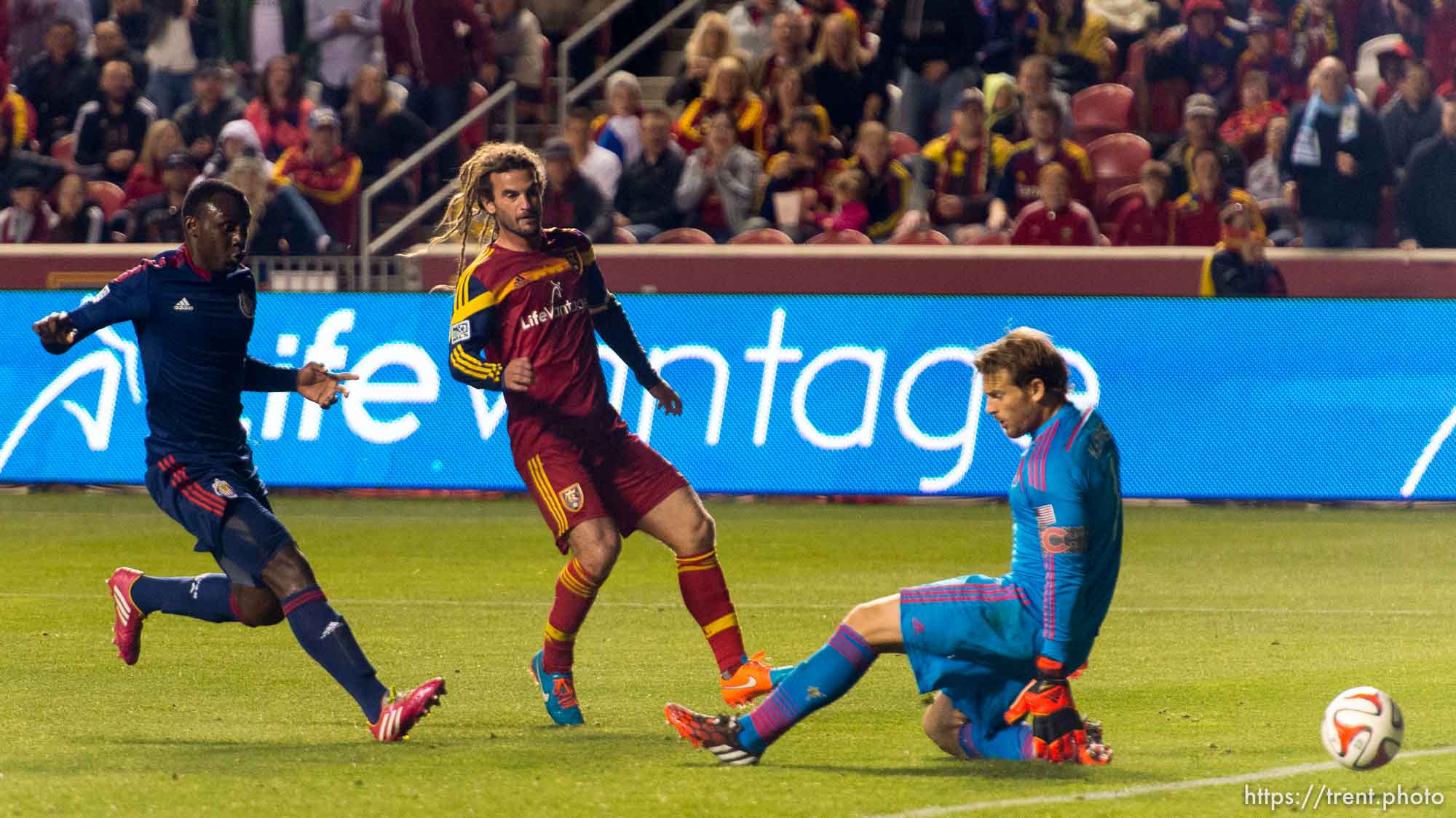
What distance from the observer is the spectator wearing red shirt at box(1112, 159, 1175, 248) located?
1770 cm

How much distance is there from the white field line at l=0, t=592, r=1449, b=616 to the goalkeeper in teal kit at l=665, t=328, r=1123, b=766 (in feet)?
14.4

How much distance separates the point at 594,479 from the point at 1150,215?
10.5 meters

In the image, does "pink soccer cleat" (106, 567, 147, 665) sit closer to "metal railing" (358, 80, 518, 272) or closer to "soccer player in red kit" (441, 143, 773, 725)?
"soccer player in red kit" (441, 143, 773, 725)

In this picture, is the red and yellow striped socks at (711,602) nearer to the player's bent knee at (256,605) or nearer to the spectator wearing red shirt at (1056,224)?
the player's bent knee at (256,605)

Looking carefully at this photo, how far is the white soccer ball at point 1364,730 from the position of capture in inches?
266

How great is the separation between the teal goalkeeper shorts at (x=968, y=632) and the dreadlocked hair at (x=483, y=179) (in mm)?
2254

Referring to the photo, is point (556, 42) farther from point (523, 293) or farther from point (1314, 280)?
point (523, 293)

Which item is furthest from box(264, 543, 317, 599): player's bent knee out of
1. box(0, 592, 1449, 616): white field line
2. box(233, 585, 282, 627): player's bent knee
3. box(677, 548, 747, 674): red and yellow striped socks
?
box(0, 592, 1449, 616): white field line

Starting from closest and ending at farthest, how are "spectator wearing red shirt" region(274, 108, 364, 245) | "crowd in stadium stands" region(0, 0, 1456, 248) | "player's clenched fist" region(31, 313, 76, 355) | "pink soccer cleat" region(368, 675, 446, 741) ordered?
"pink soccer cleat" region(368, 675, 446, 741) → "player's clenched fist" region(31, 313, 76, 355) → "crowd in stadium stands" region(0, 0, 1456, 248) → "spectator wearing red shirt" region(274, 108, 364, 245)

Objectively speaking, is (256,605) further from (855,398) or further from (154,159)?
(154,159)

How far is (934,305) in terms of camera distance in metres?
15.7

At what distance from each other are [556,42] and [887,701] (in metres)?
14.8

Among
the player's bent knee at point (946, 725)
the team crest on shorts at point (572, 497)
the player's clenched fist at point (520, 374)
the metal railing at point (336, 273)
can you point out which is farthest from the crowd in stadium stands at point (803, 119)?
the player's bent knee at point (946, 725)

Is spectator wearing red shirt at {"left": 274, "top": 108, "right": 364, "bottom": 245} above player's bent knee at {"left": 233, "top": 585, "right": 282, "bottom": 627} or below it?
below
